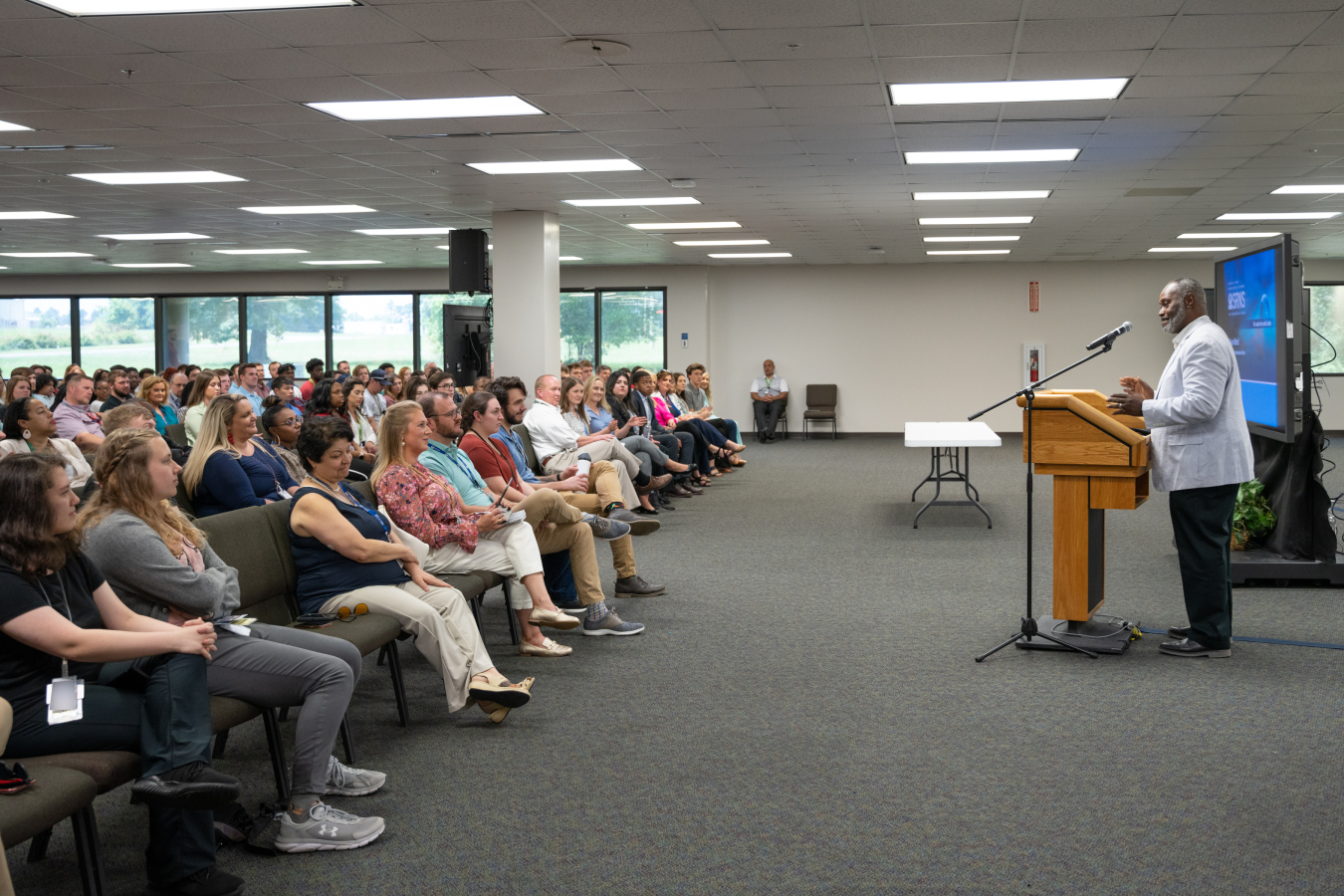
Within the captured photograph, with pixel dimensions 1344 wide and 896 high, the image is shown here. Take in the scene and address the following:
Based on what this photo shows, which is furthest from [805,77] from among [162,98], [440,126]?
[162,98]

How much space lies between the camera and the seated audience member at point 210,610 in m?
3.04

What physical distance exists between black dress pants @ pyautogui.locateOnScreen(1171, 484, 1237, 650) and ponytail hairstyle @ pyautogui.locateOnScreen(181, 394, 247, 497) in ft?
14.0

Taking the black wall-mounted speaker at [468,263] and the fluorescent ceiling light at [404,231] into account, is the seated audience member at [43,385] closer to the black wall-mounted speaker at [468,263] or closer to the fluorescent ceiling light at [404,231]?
the black wall-mounted speaker at [468,263]

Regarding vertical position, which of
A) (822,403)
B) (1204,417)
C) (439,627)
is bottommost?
(439,627)

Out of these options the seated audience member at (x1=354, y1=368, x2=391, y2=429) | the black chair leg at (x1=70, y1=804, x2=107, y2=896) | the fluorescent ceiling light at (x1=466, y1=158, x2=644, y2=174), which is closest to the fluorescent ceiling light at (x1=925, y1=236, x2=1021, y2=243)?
the fluorescent ceiling light at (x1=466, y1=158, x2=644, y2=174)

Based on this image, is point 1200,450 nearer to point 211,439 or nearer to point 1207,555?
point 1207,555

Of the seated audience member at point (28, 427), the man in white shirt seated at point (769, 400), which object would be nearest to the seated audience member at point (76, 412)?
the seated audience member at point (28, 427)

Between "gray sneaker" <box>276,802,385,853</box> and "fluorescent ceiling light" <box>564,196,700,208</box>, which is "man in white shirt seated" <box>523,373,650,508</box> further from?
"gray sneaker" <box>276,802,385,853</box>

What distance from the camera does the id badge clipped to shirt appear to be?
102 inches

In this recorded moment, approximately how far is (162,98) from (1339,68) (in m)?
6.85

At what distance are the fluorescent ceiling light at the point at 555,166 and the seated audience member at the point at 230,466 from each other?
13.5ft

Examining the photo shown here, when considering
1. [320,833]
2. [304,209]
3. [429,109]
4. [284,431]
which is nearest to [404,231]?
[304,209]

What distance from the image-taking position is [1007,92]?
6.62 meters

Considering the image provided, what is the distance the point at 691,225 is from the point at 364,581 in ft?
33.1
